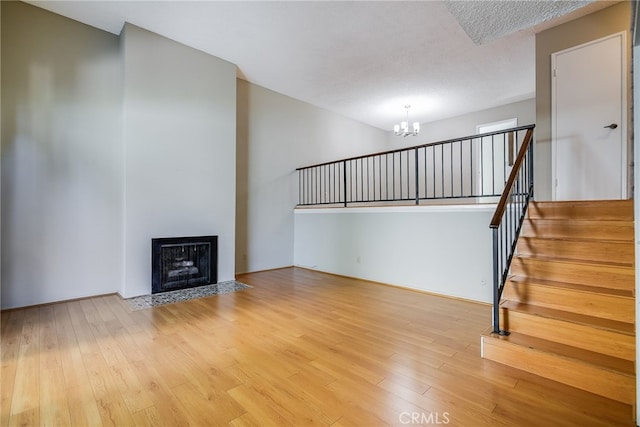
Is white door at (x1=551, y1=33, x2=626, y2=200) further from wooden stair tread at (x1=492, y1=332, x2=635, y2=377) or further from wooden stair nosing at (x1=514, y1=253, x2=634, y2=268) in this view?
wooden stair tread at (x1=492, y1=332, x2=635, y2=377)

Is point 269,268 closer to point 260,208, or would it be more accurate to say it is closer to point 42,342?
point 260,208

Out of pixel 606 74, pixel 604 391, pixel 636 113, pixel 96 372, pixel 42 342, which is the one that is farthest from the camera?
pixel 606 74

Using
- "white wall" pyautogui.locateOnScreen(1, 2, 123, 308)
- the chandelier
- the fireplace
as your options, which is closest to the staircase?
the chandelier

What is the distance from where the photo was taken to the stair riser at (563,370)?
1.67m

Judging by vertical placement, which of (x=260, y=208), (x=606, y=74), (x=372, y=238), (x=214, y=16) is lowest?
(x=372, y=238)

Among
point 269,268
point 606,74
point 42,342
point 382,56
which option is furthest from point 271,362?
point 606,74

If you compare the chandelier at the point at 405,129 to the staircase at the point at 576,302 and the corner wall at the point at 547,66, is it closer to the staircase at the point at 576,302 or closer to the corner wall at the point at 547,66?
the corner wall at the point at 547,66

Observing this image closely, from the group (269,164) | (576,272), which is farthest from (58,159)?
(576,272)

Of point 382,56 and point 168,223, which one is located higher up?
point 382,56

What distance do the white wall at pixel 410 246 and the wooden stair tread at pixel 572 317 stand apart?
119cm

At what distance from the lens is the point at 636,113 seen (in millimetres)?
1109

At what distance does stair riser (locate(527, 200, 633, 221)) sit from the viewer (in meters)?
2.84

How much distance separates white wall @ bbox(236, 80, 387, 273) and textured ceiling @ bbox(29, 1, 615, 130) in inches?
16.5

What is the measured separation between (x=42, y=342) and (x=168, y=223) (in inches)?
74.0
